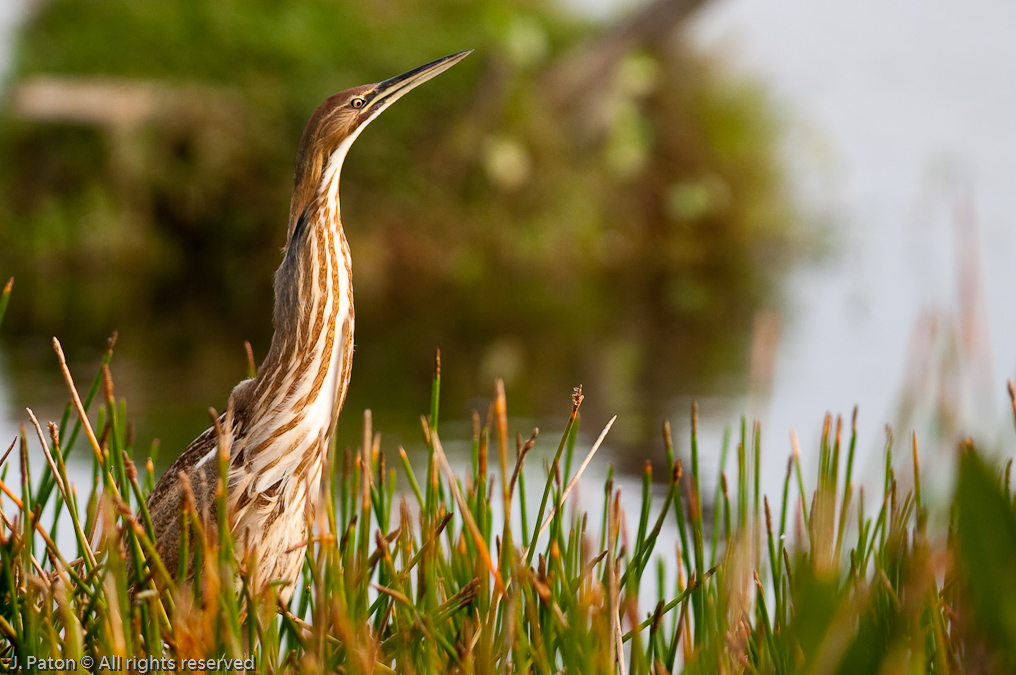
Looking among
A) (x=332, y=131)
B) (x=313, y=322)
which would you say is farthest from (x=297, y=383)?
(x=332, y=131)

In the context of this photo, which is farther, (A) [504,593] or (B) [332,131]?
(B) [332,131]

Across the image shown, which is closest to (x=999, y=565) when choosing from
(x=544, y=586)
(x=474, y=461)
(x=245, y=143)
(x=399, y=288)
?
(x=544, y=586)

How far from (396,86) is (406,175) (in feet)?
23.0

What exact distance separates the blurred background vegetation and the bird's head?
4840mm

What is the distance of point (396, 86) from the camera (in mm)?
1609

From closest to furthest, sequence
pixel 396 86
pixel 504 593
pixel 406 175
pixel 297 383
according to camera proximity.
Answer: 1. pixel 504 593
2. pixel 297 383
3. pixel 396 86
4. pixel 406 175

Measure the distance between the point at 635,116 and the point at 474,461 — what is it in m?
8.14

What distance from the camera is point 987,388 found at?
2.99 feet

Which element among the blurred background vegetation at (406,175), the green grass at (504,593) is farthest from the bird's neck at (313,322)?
the blurred background vegetation at (406,175)

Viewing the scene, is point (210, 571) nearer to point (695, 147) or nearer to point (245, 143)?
point (245, 143)

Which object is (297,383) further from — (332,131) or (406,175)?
(406,175)

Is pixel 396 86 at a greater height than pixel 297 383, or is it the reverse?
pixel 396 86

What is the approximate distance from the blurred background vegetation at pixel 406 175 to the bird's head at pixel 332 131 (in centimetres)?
484

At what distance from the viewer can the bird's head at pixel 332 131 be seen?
151 cm
